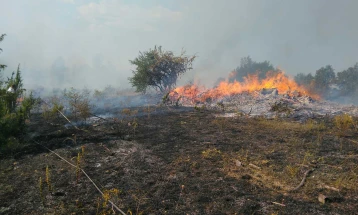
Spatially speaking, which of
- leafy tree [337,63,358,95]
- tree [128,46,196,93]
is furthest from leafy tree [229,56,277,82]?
tree [128,46,196,93]

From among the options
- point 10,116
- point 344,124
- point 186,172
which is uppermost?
point 10,116

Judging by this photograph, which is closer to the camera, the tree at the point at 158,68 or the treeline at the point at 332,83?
the tree at the point at 158,68

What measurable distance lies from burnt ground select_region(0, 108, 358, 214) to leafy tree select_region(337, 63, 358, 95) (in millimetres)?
26814

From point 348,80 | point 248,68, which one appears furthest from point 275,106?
point 248,68

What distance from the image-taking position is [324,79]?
3531 cm

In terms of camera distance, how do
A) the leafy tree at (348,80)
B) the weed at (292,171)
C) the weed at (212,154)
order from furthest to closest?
the leafy tree at (348,80), the weed at (212,154), the weed at (292,171)

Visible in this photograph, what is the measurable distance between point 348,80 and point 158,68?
86.2ft

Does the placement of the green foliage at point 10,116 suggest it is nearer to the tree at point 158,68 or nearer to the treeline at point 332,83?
the tree at point 158,68

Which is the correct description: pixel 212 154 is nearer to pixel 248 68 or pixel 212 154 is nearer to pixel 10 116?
pixel 10 116

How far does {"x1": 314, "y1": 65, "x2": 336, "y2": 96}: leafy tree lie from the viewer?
34250 millimetres

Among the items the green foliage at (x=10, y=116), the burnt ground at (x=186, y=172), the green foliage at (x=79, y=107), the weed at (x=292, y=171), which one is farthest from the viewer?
the green foliage at (x=79, y=107)

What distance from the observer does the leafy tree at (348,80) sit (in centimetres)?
3250

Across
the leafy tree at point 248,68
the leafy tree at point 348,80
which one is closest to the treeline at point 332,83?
the leafy tree at point 348,80

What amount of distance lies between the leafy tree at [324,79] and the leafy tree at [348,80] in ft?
3.25
